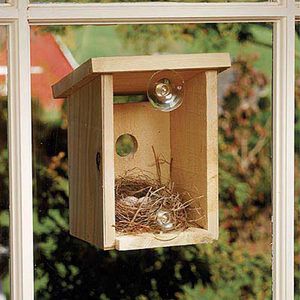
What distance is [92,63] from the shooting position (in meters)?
1.71

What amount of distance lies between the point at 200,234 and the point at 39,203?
1.00ft

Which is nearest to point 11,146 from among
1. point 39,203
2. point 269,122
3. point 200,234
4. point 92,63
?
point 39,203

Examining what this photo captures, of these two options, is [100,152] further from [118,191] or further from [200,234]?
[200,234]

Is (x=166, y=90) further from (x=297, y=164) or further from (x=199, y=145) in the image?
(x=297, y=164)

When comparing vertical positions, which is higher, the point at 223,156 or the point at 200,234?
the point at 223,156

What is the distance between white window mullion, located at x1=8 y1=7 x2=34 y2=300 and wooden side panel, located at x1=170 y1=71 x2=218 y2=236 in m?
0.27

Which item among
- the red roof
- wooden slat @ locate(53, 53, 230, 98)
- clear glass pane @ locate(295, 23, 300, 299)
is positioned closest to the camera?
wooden slat @ locate(53, 53, 230, 98)

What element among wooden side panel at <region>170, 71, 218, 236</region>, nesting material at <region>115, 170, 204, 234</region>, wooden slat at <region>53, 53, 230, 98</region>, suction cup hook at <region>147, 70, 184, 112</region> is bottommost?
nesting material at <region>115, 170, 204, 234</region>

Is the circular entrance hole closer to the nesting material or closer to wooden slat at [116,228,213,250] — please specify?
the nesting material

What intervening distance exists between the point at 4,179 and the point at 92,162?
169 mm

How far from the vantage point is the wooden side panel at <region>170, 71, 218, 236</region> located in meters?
1.80

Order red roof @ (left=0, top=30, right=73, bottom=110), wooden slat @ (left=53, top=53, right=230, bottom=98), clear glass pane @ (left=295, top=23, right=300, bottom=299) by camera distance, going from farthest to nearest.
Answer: clear glass pane @ (left=295, top=23, right=300, bottom=299), red roof @ (left=0, top=30, right=73, bottom=110), wooden slat @ (left=53, top=53, right=230, bottom=98)

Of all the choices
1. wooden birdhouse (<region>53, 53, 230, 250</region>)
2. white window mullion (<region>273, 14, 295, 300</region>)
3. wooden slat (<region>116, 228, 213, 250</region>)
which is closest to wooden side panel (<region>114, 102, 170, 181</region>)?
wooden birdhouse (<region>53, 53, 230, 250</region>)

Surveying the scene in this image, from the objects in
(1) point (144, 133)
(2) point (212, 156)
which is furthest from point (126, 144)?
(2) point (212, 156)
